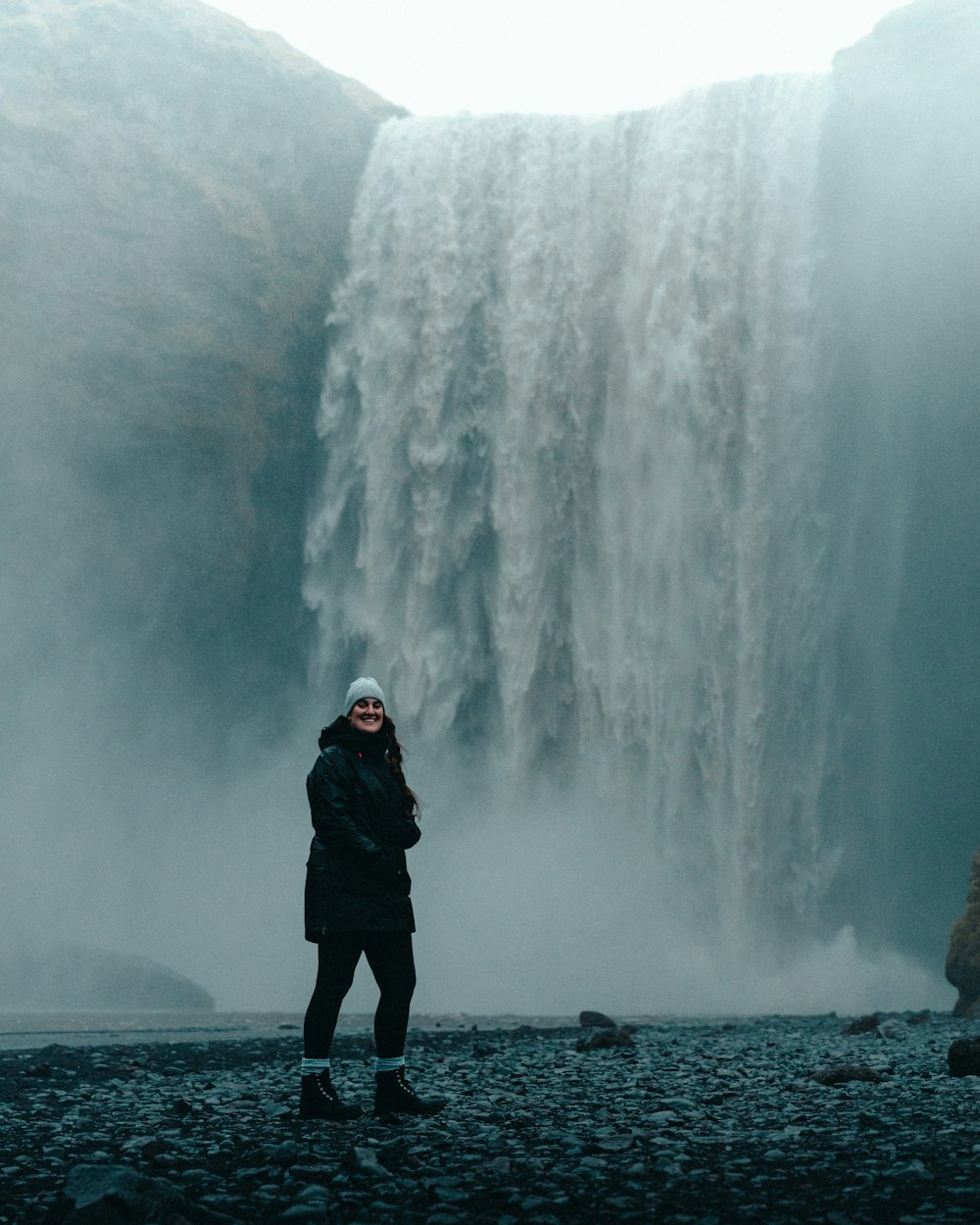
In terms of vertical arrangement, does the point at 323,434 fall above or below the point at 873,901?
above

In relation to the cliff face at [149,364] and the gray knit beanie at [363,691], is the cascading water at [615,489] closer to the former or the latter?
the cliff face at [149,364]

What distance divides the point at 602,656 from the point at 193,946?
10.2 m

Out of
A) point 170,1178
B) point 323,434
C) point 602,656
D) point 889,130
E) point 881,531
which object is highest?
→ point 889,130

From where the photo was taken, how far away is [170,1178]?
4.44 meters

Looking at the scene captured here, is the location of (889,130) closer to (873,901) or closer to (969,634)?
(969,634)

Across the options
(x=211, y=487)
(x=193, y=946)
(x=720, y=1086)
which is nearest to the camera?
(x=720, y=1086)

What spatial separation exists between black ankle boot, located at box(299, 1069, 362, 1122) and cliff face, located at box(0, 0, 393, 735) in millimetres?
22454

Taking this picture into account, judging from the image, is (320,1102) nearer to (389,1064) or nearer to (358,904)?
(389,1064)

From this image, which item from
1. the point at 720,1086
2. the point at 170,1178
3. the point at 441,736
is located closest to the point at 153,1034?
the point at 720,1086

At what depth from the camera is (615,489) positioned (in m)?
26.6

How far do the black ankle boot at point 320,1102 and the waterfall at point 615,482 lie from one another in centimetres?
1908

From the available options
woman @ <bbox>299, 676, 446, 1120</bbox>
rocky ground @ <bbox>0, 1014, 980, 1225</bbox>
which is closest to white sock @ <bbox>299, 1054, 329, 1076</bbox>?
woman @ <bbox>299, 676, 446, 1120</bbox>

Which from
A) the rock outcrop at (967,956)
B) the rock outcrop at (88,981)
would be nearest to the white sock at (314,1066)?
the rock outcrop at (967,956)

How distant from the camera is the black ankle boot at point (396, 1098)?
5.89m
